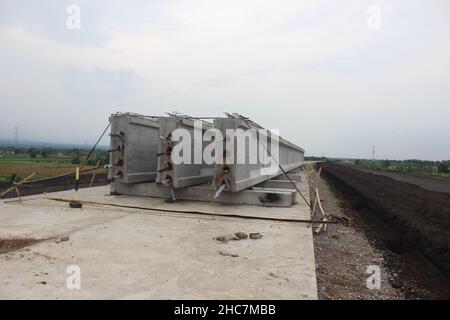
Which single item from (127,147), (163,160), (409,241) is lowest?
(409,241)

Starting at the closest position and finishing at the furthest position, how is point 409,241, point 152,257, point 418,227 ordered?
point 152,257 < point 409,241 < point 418,227

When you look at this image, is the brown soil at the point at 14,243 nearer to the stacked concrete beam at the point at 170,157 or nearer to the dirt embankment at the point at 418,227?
the stacked concrete beam at the point at 170,157

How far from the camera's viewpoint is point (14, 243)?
5559 mm

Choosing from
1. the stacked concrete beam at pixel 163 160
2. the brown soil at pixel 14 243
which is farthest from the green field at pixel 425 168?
the brown soil at pixel 14 243

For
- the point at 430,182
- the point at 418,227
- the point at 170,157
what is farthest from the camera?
the point at 430,182

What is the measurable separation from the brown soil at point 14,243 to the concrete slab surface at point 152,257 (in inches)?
6.6

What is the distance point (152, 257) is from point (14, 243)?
7.54 feet

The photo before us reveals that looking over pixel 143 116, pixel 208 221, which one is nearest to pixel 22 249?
pixel 208 221

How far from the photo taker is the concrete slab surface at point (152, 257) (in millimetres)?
3869

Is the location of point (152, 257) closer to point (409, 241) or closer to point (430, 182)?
point (409, 241)

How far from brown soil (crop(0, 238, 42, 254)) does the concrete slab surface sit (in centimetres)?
17

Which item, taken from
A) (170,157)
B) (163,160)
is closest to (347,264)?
(170,157)

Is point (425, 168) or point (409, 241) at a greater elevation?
point (425, 168)
